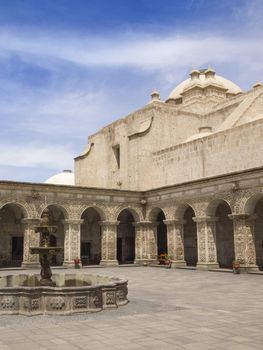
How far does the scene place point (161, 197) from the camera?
24938mm

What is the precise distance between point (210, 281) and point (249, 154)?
9.66 metres

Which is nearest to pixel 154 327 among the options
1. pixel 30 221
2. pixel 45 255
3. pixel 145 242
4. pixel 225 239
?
pixel 45 255

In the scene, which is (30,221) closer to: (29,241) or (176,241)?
(29,241)

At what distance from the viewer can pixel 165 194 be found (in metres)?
24.6

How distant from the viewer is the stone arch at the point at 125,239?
29.1m

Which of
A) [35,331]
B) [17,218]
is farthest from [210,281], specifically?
[17,218]

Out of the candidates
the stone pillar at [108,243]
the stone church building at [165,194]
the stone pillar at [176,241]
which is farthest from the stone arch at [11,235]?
the stone pillar at [176,241]

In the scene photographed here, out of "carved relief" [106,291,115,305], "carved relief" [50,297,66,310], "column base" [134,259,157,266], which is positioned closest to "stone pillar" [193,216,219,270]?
"column base" [134,259,157,266]

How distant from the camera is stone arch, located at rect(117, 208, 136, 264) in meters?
29.1

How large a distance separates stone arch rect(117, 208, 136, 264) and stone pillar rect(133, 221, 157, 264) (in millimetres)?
2941

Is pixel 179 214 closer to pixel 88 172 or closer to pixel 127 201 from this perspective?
pixel 127 201

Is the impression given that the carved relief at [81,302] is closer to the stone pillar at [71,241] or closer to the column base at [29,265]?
the column base at [29,265]

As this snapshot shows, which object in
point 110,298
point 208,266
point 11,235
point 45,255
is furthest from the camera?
point 11,235

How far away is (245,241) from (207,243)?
253 centimetres
